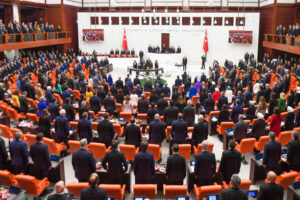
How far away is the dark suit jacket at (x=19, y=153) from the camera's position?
6.40 metres

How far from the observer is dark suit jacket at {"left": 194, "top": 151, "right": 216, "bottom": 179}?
19.5ft

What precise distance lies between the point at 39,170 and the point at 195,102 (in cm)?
837

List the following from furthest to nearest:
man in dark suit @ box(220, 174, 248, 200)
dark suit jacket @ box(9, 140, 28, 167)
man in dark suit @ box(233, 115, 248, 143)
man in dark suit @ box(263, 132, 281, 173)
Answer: man in dark suit @ box(233, 115, 248, 143) → man in dark suit @ box(263, 132, 281, 173) → dark suit jacket @ box(9, 140, 28, 167) → man in dark suit @ box(220, 174, 248, 200)

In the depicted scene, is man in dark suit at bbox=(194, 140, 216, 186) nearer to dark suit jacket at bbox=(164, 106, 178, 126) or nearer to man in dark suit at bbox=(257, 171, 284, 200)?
man in dark suit at bbox=(257, 171, 284, 200)

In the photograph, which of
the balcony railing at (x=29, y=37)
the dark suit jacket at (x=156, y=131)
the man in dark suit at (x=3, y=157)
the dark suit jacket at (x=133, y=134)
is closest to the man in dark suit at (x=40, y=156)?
the man in dark suit at (x=3, y=157)

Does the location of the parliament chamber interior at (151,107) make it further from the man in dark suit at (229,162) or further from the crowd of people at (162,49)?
the crowd of people at (162,49)

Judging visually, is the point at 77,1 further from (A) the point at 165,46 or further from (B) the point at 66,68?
(B) the point at 66,68

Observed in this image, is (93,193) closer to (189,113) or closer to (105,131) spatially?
(105,131)

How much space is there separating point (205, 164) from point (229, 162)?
0.55 meters

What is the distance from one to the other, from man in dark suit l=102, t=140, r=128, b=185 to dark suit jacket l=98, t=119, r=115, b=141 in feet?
5.83

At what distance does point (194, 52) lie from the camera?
3011cm

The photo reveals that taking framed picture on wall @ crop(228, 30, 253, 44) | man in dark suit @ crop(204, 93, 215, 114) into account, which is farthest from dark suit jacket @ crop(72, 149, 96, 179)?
→ framed picture on wall @ crop(228, 30, 253, 44)

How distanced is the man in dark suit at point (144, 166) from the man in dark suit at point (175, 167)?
0.37 meters

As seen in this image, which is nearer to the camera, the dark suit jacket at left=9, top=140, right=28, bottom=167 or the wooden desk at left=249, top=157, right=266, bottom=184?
the dark suit jacket at left=9, top=140, right=28, bottom=167
